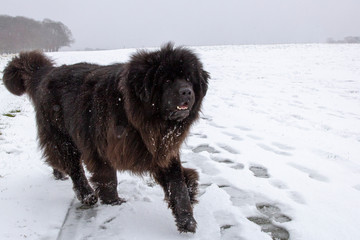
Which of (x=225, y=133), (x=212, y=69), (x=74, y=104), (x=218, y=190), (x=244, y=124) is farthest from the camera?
(x=212, y=69)

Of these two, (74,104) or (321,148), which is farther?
(321,148)

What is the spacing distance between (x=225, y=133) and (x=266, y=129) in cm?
81

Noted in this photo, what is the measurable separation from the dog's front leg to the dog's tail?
6.84 feet

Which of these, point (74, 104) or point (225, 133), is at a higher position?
point (74, 104)

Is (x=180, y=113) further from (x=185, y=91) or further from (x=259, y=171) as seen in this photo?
(x=259, y=171)

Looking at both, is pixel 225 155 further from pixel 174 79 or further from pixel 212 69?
pixel 212 69

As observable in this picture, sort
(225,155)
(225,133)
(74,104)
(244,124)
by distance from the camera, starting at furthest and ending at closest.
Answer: (244,124) < (225,133) < (225,155) < (74,104)

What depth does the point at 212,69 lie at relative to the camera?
53.5ft

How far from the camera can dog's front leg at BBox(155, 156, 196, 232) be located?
279cm

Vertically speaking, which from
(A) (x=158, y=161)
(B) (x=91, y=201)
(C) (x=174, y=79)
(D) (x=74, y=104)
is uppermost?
(C) (x=174, y=79)

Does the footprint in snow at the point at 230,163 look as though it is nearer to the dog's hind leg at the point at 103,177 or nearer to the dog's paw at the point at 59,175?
the dog's hind leg at the point at 103,177

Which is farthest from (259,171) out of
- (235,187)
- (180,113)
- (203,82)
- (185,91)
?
(185,91)

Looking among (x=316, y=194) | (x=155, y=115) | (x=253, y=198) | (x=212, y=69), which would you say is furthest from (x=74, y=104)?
(x=212, y=69)

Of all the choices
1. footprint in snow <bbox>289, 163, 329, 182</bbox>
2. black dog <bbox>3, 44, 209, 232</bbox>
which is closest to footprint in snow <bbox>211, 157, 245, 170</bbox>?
footprint in snow <bbox>289, 163, 329, 182</bbox>
